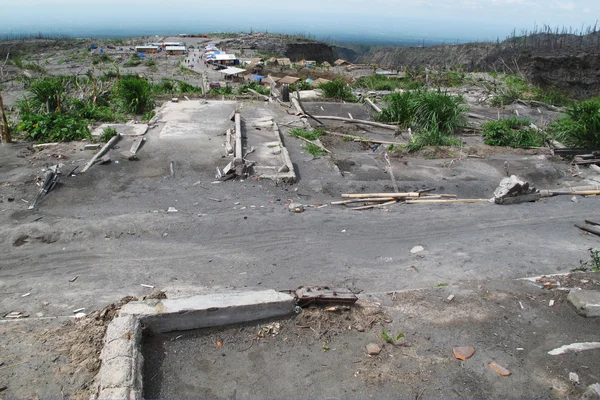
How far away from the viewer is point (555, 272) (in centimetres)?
547

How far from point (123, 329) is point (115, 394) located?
68cm

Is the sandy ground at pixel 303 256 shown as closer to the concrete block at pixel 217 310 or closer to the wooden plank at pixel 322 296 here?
the concrete block at pixel 217 310

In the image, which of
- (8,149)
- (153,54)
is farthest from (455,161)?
(153,54)

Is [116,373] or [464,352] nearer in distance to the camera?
[116,373]

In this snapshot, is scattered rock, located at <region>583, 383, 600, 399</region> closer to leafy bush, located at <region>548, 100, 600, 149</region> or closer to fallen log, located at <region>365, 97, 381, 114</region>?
leafy bush, located at <region>548, 100, 600, 149</region>

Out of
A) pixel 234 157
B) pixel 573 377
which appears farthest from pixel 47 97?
pixel 573 377

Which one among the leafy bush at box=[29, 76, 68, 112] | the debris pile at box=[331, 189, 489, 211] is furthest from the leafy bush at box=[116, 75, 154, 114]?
the debris pile at box=[331, 189, 489, 211]

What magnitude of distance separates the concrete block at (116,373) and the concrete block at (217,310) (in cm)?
51

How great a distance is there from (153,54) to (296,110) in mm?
35692

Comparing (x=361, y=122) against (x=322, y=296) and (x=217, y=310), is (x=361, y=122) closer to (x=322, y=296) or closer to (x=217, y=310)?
(x=322, y=296)

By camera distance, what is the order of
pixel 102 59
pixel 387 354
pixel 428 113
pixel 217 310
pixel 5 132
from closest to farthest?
1. pixel 387 354
2. pixel 217 310
3. pixel 5 132
4. pixel 428 113
5. pixel 102 59

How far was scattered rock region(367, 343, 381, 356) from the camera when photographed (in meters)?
3.79

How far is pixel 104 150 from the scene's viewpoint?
978cm

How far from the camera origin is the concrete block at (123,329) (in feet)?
11.6
